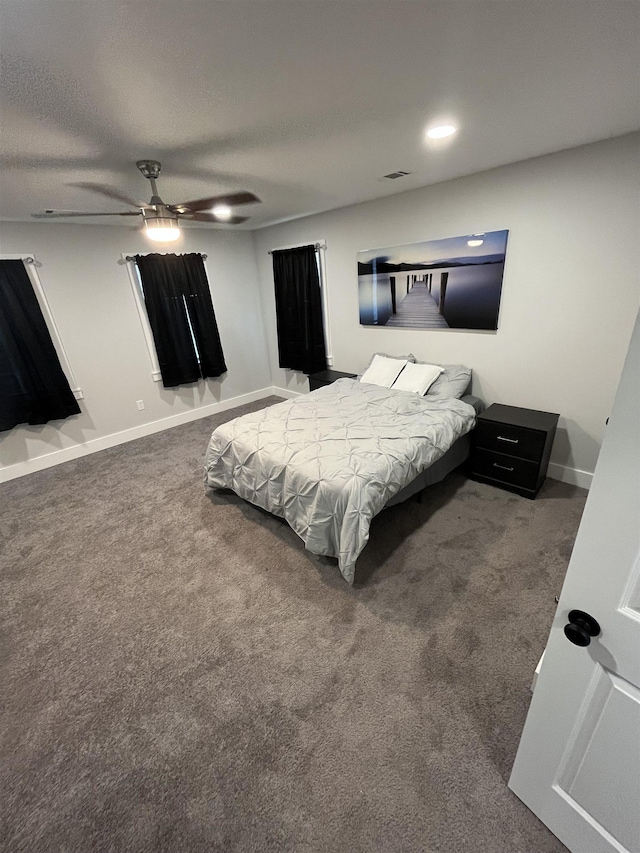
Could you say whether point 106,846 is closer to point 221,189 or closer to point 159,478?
point 159,478

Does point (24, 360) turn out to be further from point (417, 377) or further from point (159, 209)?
point (417, 377)

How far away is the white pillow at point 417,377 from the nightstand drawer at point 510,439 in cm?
62

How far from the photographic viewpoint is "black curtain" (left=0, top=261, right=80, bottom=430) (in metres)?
3.21

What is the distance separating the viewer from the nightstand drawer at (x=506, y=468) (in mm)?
2635

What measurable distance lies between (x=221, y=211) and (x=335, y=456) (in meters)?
2.52

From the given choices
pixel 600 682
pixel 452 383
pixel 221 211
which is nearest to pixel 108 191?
pixel 221 211

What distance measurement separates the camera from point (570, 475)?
9.29 ft

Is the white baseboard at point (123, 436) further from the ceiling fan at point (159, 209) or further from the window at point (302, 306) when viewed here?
the ceiling fan at point (159, 209)

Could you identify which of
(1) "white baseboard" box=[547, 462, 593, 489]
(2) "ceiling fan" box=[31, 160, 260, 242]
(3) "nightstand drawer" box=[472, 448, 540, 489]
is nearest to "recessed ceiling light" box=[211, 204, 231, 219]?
(2) "ceiling fan" box=[31, 160, 260, 242]

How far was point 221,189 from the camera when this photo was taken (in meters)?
2.65

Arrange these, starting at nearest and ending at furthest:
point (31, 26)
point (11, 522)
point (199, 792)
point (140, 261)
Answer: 1. point (31, 26)
2. point (199, 792)
3. point (11, 522)
4. point (140, 261)

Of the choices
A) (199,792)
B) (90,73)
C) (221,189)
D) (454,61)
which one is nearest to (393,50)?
(454,61)

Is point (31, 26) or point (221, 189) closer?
point (31, 26)

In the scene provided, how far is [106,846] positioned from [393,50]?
111 inches
